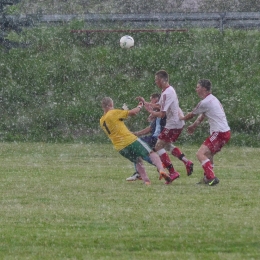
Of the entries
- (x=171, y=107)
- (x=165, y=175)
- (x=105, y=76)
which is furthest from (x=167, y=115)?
(x=105, y=76)

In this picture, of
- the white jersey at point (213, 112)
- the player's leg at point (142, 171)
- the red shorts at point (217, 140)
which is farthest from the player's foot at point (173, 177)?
the white jersey at point (213, 112)

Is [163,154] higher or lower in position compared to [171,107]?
lower

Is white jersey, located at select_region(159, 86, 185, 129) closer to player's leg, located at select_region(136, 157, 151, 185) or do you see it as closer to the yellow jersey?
the yellow jersey

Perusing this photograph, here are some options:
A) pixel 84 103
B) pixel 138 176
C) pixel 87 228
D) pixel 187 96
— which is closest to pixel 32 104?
pixel 84 103

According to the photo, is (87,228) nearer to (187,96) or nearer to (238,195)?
(238,195)

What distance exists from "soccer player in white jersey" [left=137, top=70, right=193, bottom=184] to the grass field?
1.45 feet

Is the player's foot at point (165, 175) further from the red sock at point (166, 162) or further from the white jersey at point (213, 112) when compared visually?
the white jersey at point (213, 112)

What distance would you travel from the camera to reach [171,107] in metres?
13.4

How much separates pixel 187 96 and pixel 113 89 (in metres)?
2.48

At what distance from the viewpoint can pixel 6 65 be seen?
28234mm

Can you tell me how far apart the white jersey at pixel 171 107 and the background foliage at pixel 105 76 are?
10212 millimetres

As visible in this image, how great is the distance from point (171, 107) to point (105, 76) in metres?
14.2

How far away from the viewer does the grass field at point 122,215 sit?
7605 millimetres

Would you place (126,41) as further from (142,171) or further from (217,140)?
(217,140)
